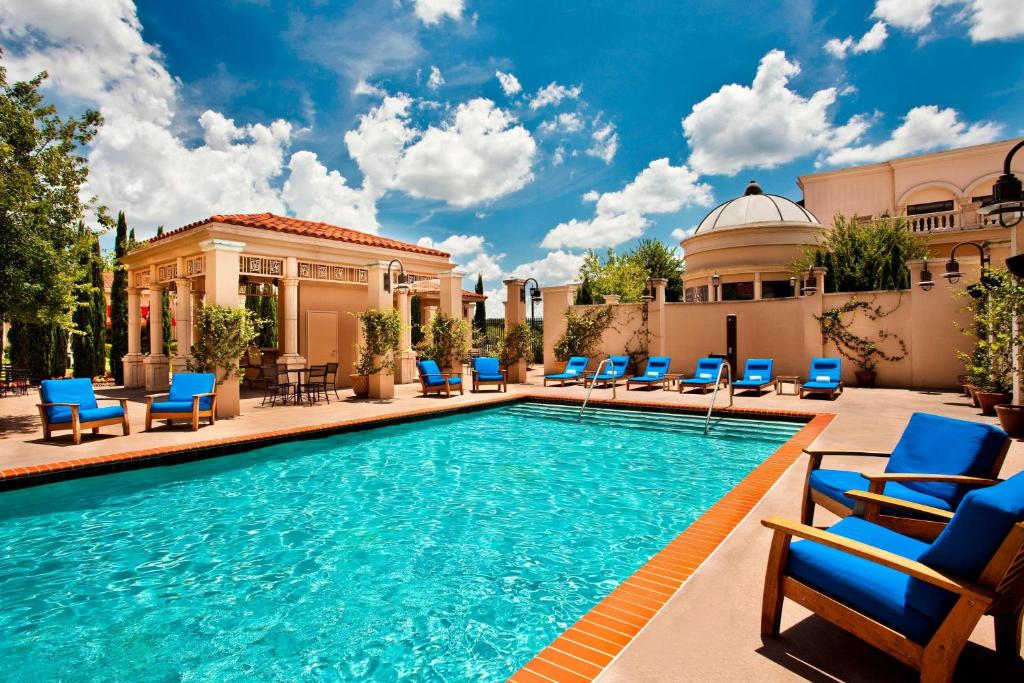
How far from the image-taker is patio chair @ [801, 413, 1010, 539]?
3027 mm

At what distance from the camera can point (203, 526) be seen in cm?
482

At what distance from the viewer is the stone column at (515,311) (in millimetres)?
15977

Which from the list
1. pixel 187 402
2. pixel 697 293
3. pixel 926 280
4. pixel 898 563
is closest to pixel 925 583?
pixel 898 563

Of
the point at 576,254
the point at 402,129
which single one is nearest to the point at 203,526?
the point at 402,129

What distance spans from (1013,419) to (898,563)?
763 cm

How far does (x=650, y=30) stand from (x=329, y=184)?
1130 cm

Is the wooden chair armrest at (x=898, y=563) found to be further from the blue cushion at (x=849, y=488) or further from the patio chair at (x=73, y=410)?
the patio chair at (x=73, y=410)

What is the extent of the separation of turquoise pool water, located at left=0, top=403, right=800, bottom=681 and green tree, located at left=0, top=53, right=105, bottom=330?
5.51 m

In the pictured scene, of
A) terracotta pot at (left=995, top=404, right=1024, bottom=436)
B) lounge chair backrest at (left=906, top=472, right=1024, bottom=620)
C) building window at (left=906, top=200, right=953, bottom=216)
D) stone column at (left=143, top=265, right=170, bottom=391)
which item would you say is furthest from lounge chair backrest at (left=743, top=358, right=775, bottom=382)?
building window at (left=906, top=200, right=953, bottom=216)

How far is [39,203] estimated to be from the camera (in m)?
9.12

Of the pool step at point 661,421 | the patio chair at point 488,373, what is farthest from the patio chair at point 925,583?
the patio chair at point 488,373

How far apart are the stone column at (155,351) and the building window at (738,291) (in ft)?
70.8

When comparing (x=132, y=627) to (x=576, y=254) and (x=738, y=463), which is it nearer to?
(x=738, y=463)

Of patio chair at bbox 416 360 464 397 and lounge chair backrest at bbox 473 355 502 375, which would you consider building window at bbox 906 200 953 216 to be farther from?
patio chair at bbox 416 360 464 397
